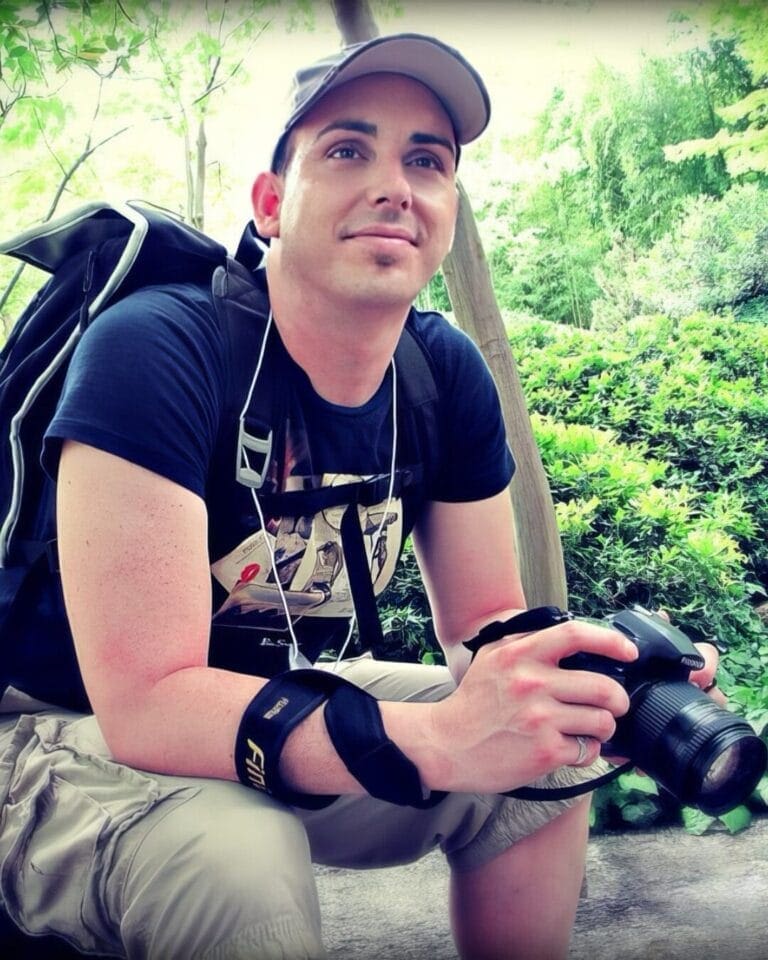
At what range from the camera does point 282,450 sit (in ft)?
4.73

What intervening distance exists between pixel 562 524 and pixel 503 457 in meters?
1.65

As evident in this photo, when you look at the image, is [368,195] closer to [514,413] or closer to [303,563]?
[303,563]

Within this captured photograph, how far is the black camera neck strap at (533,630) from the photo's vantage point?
1259mm

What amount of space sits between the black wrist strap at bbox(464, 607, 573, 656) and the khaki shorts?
1.14ft

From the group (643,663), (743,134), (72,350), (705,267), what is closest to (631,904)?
(643,663)

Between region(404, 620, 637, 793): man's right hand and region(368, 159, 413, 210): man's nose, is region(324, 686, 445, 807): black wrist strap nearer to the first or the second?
region(404, 620, 637, 793): man's right hand

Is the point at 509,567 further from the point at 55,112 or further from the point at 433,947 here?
the point at 55,112

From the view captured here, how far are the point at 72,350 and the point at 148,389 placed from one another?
177 millimetres

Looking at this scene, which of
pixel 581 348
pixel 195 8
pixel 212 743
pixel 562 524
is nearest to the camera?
pixel 212 743

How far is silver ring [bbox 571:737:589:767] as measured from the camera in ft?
3.94

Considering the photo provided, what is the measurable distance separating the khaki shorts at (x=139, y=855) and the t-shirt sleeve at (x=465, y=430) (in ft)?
1.81

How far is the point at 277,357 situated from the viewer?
4.84ft

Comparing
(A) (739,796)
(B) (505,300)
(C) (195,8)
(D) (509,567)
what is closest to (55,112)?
(C) (195,8)

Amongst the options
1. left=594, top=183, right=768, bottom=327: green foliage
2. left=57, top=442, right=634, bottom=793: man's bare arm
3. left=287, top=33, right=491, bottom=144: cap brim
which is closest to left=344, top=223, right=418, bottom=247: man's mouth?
left=287, top=33, right=491, bottom=144: cap brim
